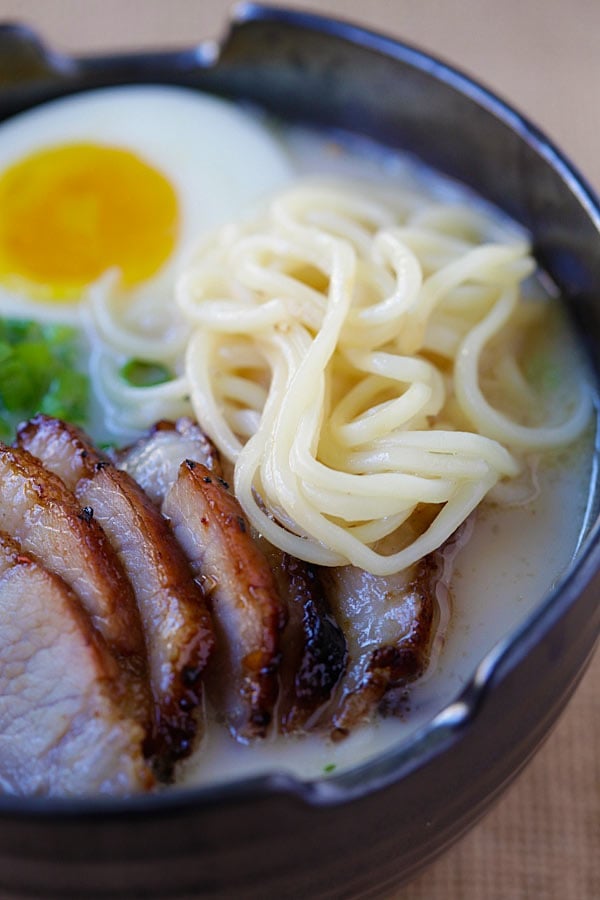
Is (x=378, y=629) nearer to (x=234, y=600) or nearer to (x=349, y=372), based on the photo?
(x=234, y=600)

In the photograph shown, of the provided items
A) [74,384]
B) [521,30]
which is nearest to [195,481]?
[74,384]

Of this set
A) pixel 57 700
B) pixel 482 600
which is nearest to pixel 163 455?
pixel 57 700

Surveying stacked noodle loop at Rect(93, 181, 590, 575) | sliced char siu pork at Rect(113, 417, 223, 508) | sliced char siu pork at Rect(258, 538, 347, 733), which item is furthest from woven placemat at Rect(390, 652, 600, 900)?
sliced char siu pork at Rect(113, 417, 223, 508)

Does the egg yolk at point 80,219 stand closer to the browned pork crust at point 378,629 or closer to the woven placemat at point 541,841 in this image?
the browned pork crust at point 378,629

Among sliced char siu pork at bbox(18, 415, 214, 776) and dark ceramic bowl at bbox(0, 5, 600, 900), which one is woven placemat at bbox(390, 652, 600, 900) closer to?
dark ceramic bowl at bbox(0, 5, 600, 900)

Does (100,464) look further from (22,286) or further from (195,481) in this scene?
(22,286)

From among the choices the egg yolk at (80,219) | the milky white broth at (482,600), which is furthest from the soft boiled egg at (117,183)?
the milky white broth at (482,600)

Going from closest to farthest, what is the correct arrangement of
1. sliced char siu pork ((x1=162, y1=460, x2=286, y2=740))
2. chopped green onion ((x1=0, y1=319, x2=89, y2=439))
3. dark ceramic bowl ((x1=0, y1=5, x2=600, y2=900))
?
dark ceramic bowl ((x1=0, y1=5, x2=600, y2=900)), sliced char siu pork ((x1=162, y1=460, x2=286, y2=740)), chopped green onion ((x1=0, y1=319, x2=89, y2=439))
